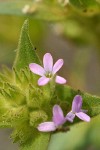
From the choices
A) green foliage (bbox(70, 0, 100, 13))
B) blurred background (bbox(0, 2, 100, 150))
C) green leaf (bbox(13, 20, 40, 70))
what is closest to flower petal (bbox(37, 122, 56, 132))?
green leaf (bbox(13, 20, 40, 70))

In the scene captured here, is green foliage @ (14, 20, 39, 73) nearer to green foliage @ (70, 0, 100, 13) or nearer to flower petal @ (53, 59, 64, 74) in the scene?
flower petal @ (53, 59, 64, 74)

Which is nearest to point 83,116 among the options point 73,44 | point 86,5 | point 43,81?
point 43,81

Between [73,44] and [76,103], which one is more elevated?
[76,103]

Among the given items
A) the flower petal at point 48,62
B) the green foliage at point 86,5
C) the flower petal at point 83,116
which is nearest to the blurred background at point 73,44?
the green foliage at point 86,5

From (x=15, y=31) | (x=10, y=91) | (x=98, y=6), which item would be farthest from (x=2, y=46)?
(x=10, y=91)

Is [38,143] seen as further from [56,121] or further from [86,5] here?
[86,5]

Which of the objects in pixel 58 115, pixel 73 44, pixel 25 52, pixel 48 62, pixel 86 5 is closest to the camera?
pixel 58 115

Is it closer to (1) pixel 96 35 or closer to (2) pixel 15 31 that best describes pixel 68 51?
(2) pixel 15 31

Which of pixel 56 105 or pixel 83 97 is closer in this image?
pixel 56 105
